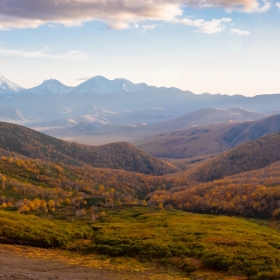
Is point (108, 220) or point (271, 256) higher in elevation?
Answer: point (271, 256)

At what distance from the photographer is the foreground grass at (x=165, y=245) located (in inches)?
2573

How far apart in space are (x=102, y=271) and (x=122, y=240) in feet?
74.4

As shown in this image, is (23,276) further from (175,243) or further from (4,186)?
(4,186)

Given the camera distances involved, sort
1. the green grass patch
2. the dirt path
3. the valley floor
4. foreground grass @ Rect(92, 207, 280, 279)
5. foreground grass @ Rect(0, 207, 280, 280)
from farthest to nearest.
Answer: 1. the green grass patch
2. foreground grass @ Rect(0, 207, 280, 280)
3. foreground grass @ Rect(92, 207, 280, 279)
4. the valley floor
5. the dirt path

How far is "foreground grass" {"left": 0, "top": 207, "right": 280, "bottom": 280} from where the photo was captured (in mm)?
65344

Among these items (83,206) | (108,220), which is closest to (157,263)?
(108,220)

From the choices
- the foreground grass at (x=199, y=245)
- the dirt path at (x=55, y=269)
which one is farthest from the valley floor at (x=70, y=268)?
the foreground grass at (x=199, y=245)

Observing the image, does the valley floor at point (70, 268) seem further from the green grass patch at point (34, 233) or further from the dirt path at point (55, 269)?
the green grass patch at point (34, 233)

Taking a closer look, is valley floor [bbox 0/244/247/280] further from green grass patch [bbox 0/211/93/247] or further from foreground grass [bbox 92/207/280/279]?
foreground grass [bbox 92/207/280/279]

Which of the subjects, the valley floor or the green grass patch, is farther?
the green grass patch

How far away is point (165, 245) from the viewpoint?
78125mm

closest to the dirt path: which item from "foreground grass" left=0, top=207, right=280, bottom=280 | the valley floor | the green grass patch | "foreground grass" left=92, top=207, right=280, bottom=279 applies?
the valley floor

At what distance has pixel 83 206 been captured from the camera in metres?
166

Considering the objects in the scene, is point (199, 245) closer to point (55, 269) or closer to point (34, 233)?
point (55, 269)
